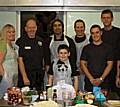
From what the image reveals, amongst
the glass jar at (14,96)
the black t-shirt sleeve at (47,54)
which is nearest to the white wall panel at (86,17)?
the black t-shirt sleeve at (47,54)

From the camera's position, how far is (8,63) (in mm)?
3547

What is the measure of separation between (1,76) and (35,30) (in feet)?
2.10

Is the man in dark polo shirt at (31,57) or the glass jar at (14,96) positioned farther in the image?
the man in dark polo shirt at (31,57)

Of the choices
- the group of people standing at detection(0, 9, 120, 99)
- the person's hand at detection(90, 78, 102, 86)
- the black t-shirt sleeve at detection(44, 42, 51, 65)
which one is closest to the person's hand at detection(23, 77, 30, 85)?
the group of people standing at detection(0, 9, 120, 99)

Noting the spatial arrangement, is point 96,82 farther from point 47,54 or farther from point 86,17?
point 86,17

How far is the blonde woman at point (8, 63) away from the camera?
349 cm

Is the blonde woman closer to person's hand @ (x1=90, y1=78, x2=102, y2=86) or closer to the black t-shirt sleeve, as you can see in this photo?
the black t-shirt sleeve

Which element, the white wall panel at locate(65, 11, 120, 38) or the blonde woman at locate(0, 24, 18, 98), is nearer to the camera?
the blonde woman at locate(0, 24, 18, 98)

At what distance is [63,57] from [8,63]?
0.58 m

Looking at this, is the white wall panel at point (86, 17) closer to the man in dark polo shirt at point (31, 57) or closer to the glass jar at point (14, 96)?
the man in dark polo shirt at point (31, 57)

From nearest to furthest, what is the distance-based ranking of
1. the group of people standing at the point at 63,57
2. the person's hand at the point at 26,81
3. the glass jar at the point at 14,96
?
the glass jar at the point at 14,96 < the group of people standing at the point at 63,57 < the person's hand at the point at 26,81

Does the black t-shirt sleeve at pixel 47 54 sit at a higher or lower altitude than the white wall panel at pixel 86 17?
lower

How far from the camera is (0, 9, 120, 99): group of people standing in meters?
3.46


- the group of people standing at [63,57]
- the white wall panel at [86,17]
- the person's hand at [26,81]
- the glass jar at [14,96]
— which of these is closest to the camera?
the glass jar at [14,96]
